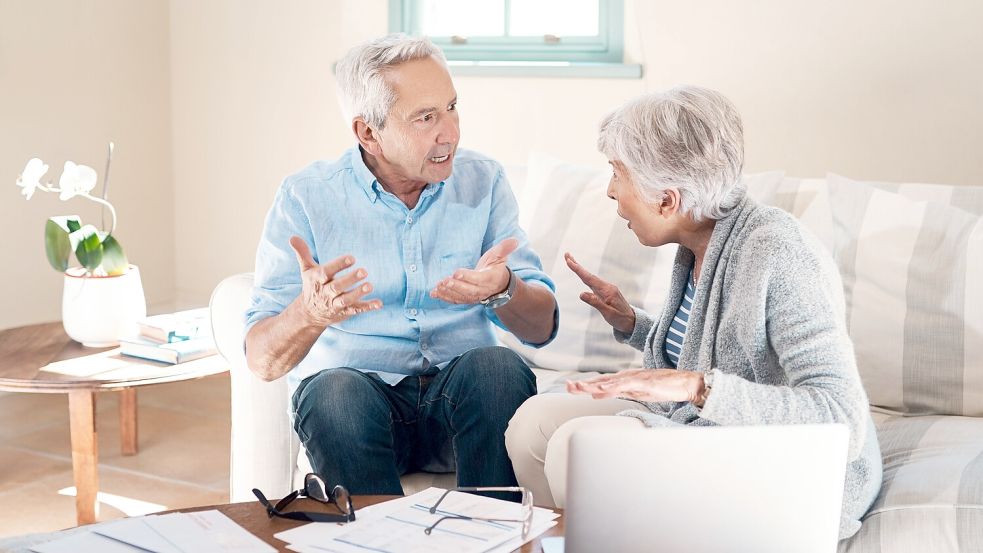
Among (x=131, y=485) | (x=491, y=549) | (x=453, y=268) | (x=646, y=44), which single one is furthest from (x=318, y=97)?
(x=491, y=549)

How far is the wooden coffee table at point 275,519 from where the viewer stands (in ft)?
4.09

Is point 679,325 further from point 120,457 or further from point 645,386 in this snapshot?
point 120,457

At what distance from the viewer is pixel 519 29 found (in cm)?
334

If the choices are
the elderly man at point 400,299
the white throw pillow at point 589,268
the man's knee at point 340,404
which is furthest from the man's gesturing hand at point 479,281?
the white throw pillow at point 589,268

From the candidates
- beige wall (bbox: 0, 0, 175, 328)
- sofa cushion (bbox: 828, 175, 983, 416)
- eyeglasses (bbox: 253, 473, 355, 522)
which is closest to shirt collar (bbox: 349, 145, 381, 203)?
eyeglasses (bbox: 253, 473, 355, 522)

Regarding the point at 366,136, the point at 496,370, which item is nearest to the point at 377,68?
the point at 366,136

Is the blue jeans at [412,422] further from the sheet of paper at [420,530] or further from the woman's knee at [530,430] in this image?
the sheet of paper at [420,530]

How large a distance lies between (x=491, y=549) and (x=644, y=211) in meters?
0.64

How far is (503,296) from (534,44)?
5.56 feet

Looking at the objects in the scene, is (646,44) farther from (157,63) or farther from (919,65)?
(157,63)

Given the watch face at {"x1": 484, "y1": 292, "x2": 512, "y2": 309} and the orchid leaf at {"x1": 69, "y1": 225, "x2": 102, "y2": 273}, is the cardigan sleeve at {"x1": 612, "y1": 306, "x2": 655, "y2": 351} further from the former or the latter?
the orchid leaf at {"x1": 69, "y1": 225, "x2": 102, "y2": 273}

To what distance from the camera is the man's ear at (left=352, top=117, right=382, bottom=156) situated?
1.92 meters

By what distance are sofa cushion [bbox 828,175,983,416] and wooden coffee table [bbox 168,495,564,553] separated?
939 millimetres

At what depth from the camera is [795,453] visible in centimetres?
107
